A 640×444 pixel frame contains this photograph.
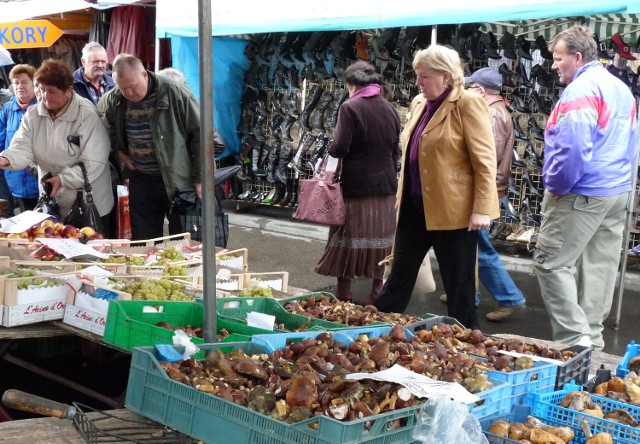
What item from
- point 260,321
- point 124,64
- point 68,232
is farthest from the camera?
point 124,64

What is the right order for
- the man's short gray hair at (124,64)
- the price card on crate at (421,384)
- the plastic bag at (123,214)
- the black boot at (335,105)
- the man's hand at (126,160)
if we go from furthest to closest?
the black boot at (335,105) → the plastic bag at (123,214) → the man's hand at (126,160) → the man's short gray hair at (124,64) → the price card on crate at (421,384)

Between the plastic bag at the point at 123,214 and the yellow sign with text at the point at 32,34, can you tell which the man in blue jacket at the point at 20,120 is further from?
the yellow sign with text at the point at 32,34

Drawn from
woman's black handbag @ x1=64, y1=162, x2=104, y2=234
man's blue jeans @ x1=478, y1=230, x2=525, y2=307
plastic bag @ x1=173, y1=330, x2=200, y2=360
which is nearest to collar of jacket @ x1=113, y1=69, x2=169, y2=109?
woman's black handbag @ x1=64, y1=162, x2=104, y2=234

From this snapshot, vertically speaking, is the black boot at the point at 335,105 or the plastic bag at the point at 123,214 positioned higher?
the black boot at the point at 335,105

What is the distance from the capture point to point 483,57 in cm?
861

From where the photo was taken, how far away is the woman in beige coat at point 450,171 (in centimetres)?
467

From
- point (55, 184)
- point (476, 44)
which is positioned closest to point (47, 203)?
point (55, 184)

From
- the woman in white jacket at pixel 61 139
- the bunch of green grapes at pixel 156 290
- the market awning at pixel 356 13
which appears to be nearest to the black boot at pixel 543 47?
the market awning at pixel 356 13

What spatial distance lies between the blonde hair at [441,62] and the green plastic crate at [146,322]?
1.96 meters

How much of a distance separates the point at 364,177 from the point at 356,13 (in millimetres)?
1804

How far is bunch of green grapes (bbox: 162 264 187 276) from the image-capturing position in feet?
14.2

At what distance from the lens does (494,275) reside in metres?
6.51

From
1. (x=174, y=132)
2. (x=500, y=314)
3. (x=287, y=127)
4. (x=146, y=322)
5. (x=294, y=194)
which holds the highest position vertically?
(x=174, y=132)

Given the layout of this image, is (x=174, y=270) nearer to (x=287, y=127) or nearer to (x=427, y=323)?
(x=427, y=323)
